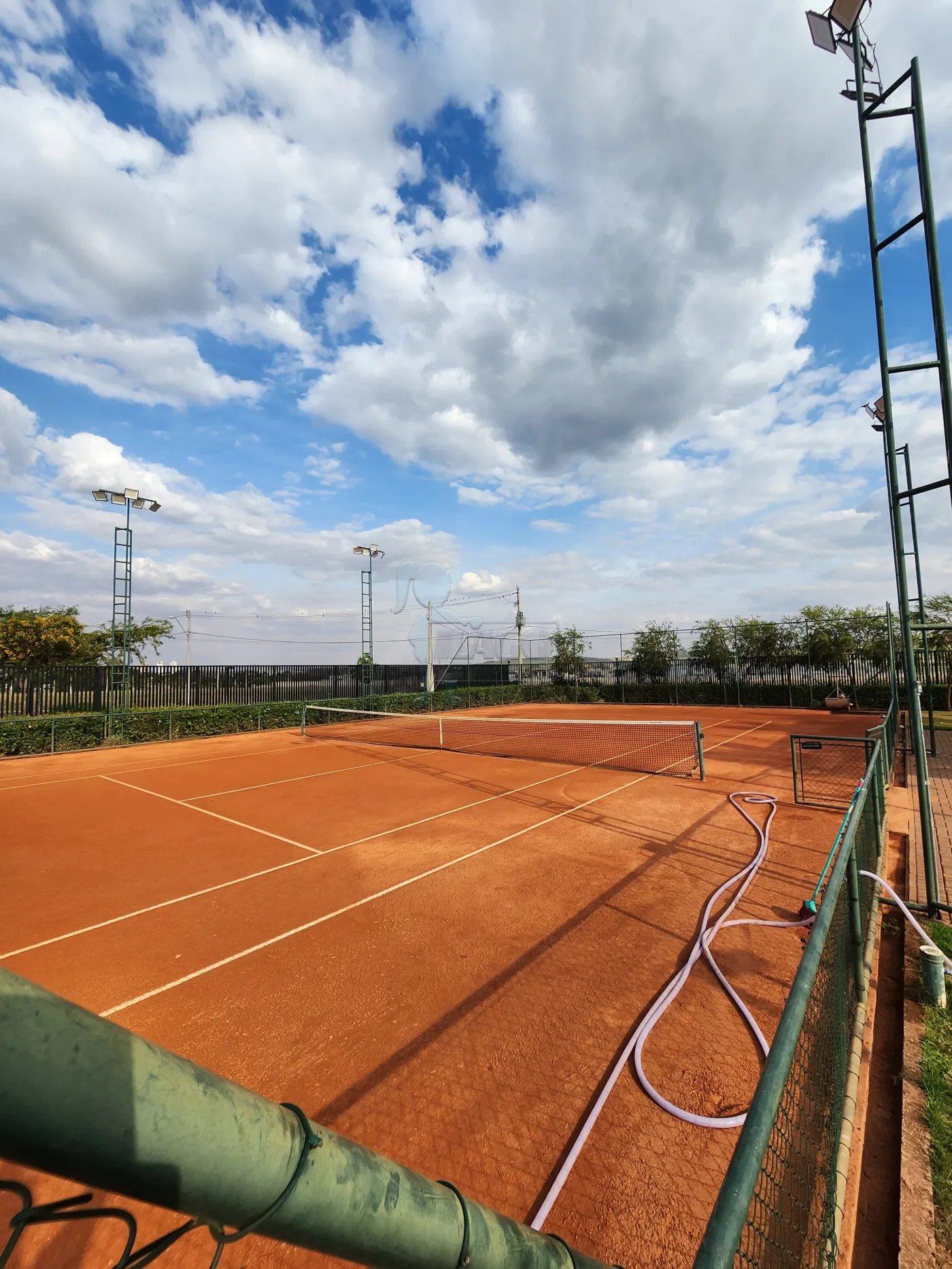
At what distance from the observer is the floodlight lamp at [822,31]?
5.19 m

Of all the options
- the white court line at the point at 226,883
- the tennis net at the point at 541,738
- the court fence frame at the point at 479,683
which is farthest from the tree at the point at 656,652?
the white court line at the point at 226,883

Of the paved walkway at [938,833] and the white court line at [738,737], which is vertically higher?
the white court line at [738,737]

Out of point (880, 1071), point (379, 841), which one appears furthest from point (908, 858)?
point (379, 841)

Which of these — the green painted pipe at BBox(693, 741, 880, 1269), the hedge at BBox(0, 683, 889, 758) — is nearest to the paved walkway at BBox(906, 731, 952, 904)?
the green painted pipe at BBox(693, 741, 880, 1269)

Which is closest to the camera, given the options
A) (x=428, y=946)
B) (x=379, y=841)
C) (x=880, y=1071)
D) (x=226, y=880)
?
(x=880, y=1071)

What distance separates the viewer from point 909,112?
5168mm

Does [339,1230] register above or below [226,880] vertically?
above

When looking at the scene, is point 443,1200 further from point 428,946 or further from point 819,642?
point 819,642

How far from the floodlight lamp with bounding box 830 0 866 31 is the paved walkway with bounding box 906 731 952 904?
7.81m

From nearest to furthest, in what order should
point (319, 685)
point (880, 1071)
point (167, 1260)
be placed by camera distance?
point (167, 1260) → point (880, 1071) → point (319, 685)

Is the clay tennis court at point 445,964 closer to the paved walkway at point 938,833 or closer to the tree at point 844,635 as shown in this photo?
the paved walkway at point 938,833

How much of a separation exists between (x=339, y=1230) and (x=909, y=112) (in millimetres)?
8070

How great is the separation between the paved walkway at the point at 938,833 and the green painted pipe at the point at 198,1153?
21.0ft

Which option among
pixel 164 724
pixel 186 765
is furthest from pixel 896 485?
pixel 164 724
